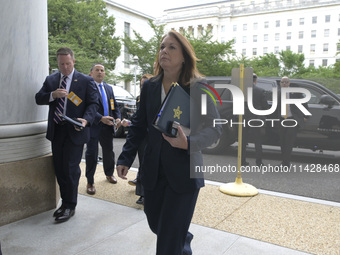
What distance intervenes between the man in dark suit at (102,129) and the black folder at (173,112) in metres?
3.29

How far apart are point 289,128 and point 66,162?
209 inches

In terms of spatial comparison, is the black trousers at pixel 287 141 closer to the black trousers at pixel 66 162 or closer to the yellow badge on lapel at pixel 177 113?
the black trousers at pixel 66 162

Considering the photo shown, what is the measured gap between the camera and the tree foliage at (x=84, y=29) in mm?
30750

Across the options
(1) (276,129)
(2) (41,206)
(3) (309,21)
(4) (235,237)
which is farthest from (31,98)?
(3) (309,21)

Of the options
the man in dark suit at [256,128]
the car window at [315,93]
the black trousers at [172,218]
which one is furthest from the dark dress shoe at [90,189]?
the car window at [315,93]

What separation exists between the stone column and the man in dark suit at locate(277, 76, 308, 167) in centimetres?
512

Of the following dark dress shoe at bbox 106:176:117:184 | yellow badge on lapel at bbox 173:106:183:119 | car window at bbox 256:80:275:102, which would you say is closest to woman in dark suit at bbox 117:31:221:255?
yellow badge on lapel at bbox 173:106:183:119

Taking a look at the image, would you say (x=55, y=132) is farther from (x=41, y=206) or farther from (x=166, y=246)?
(x=166, y=246)

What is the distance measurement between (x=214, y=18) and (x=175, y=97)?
10192 cm

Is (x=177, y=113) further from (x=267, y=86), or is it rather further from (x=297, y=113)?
(x=267, y=86)

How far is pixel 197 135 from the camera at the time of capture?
2.19 meters

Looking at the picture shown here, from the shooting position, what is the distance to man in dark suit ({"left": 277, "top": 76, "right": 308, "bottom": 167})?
737 cm

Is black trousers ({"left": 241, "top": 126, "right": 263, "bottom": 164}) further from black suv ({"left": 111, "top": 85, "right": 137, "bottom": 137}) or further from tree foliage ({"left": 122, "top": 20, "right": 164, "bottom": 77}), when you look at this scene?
tree foliage ({"left": 122, "top": 20, "right": 164, "bottom": 77})

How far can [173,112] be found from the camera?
6.86 ft
